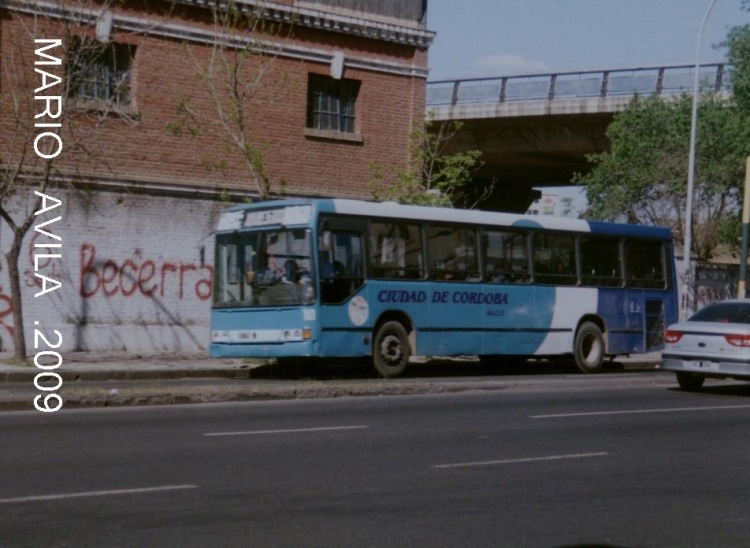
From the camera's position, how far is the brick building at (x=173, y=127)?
25.7 meters

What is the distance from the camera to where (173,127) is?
28.0 metres

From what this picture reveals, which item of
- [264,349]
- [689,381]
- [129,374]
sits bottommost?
[689,381]

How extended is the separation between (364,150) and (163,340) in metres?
7.77

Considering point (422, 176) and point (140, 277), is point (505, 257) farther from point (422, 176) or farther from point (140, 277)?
point (422, 176)

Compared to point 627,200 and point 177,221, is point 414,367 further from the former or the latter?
point 627,200

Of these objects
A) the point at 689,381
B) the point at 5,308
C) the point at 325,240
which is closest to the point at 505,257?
the point at 325,240

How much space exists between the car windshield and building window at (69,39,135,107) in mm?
12252

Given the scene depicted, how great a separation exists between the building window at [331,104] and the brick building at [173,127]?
0.12 ft

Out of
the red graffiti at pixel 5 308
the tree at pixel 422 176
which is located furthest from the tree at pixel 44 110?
the tree at pixel 422 176

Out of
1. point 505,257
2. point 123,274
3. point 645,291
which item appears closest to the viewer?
point 505,257

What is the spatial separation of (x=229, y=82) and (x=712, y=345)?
41.1 ft

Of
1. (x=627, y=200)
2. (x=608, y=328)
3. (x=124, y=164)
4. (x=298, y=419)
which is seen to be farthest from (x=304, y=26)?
(x=298, y=419)

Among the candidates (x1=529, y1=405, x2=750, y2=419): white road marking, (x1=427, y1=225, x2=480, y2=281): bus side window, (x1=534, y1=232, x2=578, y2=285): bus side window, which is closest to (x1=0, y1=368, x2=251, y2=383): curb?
(x1=427, y1=225, x2=480, y2=281): bus side window

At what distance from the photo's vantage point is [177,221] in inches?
1088
